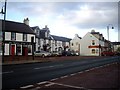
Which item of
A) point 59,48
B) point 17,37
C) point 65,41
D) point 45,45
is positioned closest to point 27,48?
point 17,37

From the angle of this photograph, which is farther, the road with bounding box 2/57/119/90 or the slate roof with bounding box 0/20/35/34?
the slate roof with bounding box 0/20/35/34

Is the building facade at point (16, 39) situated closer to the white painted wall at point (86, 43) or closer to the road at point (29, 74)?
the road at point (29, 74)

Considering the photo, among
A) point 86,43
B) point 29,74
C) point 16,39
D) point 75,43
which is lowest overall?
point 29,74

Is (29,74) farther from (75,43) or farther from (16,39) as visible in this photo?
(75,43)

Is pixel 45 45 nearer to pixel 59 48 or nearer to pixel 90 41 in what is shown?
pixel 59 48

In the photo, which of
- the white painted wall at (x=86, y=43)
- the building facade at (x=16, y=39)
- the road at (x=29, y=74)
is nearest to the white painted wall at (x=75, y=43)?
the white painted wall at (x=86, y=43)

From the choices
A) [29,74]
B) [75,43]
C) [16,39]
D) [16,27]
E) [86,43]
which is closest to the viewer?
[29,74]

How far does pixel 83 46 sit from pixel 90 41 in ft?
11.8

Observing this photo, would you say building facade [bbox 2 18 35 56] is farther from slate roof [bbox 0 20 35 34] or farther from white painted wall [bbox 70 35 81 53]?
white painted wall [bbox 70 35 81 53]

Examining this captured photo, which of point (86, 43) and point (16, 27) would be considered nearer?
point (16, 27)

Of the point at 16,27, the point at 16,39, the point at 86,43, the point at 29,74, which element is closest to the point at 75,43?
the point at 86,43

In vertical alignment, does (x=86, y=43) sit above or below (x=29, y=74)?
above

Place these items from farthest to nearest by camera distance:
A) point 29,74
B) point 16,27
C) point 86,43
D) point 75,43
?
point 75,43
point 86,43
point 16,27
point 29,74

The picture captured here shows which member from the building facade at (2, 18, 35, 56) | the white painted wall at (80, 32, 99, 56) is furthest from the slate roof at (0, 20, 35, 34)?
the white painted wall at (80, 32, 99, 56)
